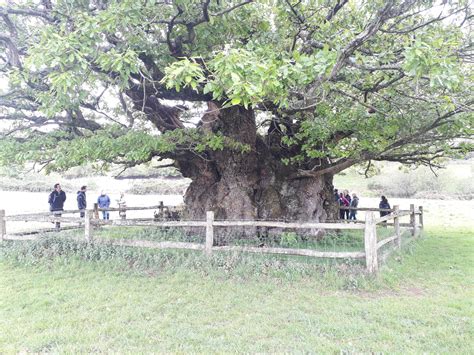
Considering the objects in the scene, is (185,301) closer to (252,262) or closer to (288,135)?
(252,262)

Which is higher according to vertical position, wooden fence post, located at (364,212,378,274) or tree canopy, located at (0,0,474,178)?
tree canopy, located at (0,0,474,178)

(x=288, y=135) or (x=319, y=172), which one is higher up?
(x=288, y=135)

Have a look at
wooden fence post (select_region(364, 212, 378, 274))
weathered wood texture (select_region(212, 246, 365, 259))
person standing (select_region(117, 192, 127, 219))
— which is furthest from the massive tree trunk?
wooden fence post (select_region(364, 212, 378, 274))

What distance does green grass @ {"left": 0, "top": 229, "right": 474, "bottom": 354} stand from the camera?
4141mm

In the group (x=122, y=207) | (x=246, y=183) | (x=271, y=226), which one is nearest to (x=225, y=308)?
(x=271, y=226)

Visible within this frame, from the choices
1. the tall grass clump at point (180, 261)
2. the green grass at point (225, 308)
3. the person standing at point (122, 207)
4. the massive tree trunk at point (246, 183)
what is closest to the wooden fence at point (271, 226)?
the tall grass clump at point (180, 261)

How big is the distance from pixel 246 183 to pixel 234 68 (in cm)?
728

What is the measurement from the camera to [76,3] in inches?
269

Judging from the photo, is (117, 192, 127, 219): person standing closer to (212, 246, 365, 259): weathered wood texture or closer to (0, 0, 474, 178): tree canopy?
(0, 0, 474, 178): tree canopy

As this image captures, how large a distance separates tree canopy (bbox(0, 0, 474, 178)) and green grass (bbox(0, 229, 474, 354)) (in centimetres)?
280

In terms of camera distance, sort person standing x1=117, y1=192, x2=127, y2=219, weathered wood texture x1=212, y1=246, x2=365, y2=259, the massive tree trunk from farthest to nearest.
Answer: person standing x1=117, y1=192, x2=127, y2=219 < the massive tree trunk < weathered wood texture x1=212, y1=246, x2=365, y2=259

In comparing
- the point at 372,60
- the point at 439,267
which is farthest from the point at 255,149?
the point at 439,267

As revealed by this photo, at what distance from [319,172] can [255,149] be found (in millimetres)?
2142

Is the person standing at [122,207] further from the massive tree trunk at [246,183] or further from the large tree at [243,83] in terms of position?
the large tree at [243,83]
